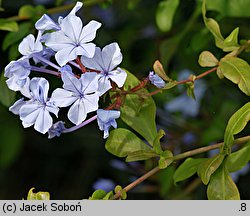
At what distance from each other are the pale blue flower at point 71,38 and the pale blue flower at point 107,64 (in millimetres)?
23

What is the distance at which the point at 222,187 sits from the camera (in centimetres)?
116

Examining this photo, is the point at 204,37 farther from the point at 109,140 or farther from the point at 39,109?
the point at 39,109

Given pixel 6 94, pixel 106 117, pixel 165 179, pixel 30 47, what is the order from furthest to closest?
pixel 165 179, pixel 6 94, pixel 30 47, pixel 106 117

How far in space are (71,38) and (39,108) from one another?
129 mm

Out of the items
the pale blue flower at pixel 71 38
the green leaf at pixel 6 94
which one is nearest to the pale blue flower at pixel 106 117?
the pale blue flower at pixel 71 38

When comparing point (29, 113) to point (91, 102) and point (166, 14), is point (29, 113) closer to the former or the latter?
point (91, 102)

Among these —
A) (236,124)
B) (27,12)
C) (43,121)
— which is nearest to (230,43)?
(236,124)

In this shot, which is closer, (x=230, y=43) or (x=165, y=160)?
(x=165, y=160)

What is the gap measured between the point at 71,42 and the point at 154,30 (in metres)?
1.10

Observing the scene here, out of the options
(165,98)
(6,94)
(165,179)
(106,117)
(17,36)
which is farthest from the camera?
(165,98)

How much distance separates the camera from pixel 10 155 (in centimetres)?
224

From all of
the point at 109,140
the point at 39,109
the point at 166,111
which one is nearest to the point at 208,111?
the point at 166,111

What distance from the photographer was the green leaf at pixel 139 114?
4.00 feet
